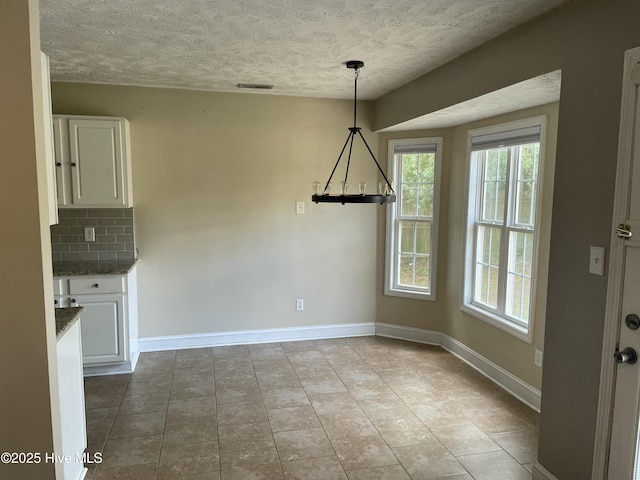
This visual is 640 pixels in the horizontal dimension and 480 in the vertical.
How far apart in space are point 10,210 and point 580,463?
8.79 ft

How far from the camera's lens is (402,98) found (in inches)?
156

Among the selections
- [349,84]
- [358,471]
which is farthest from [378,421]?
[349,84]

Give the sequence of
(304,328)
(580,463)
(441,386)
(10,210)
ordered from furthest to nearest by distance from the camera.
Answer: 1. (304,328)
2. (441,386)
3. (580,463)
4. (10,210)

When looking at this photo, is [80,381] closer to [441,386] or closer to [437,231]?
[441,386]

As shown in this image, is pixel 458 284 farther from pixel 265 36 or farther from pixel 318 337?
pixel 265 36

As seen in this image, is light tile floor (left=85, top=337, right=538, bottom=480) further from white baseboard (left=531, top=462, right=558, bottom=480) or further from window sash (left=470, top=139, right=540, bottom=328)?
window sash (left=470, top=139, right=540, bottom=328)

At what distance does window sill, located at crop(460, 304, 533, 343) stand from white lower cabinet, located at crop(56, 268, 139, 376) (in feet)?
9.79

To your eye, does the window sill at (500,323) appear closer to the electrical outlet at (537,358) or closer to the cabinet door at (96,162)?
the electrical outlet at (537,358)

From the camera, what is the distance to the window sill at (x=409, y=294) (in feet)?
15.0

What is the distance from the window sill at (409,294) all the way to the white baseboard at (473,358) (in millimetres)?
340

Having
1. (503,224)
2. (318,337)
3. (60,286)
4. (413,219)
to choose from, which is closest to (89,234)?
(60,286)

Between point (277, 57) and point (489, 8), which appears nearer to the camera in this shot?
point (489, 8)

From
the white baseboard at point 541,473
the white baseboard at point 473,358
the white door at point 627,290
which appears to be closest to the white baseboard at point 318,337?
the white baseboard at point 473,358

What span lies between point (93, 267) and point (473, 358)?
339 centimetres
